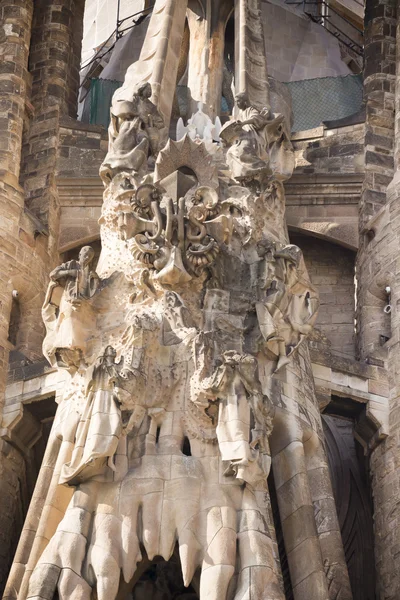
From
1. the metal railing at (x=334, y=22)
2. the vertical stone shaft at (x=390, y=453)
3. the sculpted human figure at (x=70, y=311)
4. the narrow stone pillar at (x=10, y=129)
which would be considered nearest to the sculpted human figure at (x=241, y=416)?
the sculpted human figure at (x=70, y=311)

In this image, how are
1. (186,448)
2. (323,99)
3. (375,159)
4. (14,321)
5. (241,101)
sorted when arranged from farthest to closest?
(323,99) → (375,159) → (14,321) → (241,101) → (186,448)

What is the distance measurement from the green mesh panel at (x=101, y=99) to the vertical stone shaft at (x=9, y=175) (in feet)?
3.76

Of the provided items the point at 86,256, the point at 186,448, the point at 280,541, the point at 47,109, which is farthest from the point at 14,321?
the point at 280,541

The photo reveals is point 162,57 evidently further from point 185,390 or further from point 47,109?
point 185,390

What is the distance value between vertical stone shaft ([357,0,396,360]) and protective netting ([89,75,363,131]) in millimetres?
672

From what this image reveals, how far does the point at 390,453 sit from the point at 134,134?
4.91 metres

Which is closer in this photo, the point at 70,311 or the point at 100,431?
the point at 100,431

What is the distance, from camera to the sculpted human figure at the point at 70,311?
943 inches

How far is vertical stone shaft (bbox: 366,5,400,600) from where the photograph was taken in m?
25.2

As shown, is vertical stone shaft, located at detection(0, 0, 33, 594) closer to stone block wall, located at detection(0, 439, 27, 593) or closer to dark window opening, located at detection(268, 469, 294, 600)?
stone block wall, located at detection(0, 439, 27, 593)

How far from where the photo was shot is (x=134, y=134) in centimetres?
2609

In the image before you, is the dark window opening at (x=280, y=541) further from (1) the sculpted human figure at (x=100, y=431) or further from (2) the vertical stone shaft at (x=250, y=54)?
(2) the vertical stone shaft at (x=250, y=54)

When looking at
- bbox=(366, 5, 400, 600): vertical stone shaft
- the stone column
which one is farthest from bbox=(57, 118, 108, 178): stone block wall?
bbox=(366, 5, 400, 600): vertical stone shaft

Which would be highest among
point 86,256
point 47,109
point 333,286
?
point 47,109
